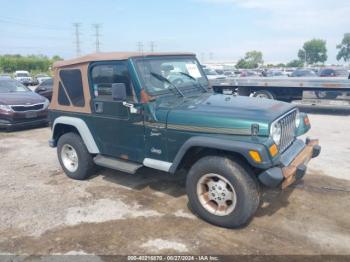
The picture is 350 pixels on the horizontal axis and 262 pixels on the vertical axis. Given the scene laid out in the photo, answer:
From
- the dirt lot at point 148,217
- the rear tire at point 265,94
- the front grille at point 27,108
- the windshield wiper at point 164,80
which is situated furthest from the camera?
the rear tire at point 265,94

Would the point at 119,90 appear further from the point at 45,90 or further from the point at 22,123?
the point at 45,90

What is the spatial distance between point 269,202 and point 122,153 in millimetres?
2184

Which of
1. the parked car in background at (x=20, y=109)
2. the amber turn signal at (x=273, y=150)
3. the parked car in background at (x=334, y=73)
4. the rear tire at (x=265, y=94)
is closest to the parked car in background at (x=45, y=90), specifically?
the parked car in background at (x=20, y=109)

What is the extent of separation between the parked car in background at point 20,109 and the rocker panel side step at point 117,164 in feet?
18.9

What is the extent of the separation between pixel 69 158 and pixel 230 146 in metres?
3.33

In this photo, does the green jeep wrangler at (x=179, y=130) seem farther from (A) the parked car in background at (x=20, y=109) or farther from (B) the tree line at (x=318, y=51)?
(B) the tree line at (x=318, y=51)

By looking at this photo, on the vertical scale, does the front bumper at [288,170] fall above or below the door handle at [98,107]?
below

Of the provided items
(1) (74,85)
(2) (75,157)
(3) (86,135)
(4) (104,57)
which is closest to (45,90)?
(2) (75,157)

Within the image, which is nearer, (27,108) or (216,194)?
(216,194)

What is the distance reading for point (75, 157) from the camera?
5797mm

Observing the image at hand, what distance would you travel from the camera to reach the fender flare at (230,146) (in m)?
3.59

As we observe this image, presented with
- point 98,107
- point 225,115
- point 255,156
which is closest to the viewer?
point 255,156

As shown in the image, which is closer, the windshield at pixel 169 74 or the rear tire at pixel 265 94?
the windshield at pixel 169 74

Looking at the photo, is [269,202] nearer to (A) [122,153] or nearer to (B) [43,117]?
(A) [122,153]
